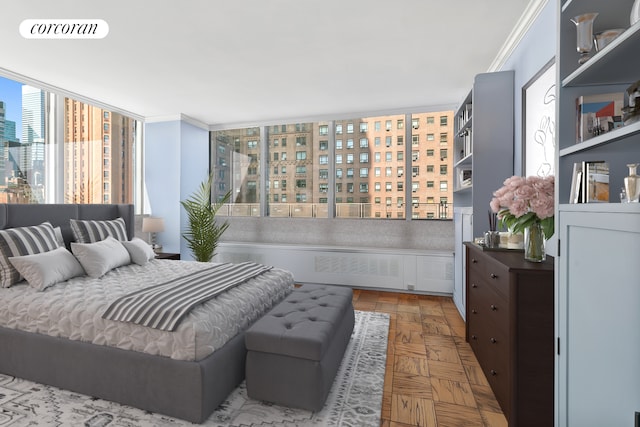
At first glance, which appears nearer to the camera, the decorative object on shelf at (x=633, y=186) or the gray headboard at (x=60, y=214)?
the decorative object on shelf at (x=633, y=186)

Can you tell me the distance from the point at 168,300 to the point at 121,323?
0.28 metres

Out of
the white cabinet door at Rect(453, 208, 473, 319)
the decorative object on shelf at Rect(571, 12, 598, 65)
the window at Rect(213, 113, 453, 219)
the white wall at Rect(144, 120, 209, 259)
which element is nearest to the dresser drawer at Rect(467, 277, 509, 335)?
the white cabinet door at Rect(453, 208, 473, 319)

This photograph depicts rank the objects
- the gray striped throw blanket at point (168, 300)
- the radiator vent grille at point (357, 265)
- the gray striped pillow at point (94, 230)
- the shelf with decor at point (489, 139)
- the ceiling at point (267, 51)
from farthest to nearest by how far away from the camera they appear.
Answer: the radiator vent grille at point (357, 265), the gray striped pillow at point (94, 230), the shelf with decor at point (489, 139), the ceiling at point (267, 51), the gray striped throw blanket at point (168, 300)

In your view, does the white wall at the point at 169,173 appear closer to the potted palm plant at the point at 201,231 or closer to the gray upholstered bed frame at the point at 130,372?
the potted palm plant at the point at 201,231

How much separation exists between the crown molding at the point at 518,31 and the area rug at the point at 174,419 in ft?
9.57

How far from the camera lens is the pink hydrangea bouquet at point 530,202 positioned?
1.79 m

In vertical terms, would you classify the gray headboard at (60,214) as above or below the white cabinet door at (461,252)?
above

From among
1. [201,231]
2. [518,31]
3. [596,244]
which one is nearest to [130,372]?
[596,244]

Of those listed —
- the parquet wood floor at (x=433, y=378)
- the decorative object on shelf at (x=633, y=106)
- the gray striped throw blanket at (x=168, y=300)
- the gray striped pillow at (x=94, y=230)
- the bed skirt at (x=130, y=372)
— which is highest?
the decorative object on shelf at (x=633, y=106)

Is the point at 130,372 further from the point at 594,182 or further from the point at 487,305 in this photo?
the point at 594,182

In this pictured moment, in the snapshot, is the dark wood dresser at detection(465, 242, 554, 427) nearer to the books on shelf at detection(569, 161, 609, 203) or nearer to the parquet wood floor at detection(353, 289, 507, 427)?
the parquet wood floor at detection(353, 289, 507, 427)

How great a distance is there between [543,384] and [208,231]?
434cm

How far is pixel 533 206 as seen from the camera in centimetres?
181

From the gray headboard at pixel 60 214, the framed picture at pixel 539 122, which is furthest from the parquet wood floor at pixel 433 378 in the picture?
the gray headboard at pixel 60 214
